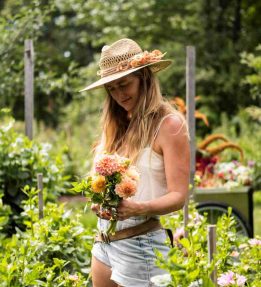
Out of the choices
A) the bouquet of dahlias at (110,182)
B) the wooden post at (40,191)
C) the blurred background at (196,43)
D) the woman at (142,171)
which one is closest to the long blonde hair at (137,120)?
the woman at (142,171)

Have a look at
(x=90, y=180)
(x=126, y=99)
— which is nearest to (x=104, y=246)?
(x=90, y=180)

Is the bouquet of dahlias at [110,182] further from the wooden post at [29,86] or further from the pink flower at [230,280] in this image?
the wooden post at [29,86]

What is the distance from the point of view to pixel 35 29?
249 inches

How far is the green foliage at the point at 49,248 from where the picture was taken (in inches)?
128

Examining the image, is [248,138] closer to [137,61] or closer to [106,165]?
[137,61]

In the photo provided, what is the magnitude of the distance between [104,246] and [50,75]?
12.2ft

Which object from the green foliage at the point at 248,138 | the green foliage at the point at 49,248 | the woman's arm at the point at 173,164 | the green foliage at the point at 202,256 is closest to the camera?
the green foliage at the point at 202,256

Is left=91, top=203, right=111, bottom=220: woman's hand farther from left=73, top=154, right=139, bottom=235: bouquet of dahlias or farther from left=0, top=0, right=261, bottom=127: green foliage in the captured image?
left=0, top=0, right=261, bottom=127: green foliage

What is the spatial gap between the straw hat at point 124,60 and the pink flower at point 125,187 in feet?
1.70

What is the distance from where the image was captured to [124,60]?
2883 millimetres

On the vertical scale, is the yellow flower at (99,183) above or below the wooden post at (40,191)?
above

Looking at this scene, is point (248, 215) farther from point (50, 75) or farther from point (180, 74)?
point (180, 74)

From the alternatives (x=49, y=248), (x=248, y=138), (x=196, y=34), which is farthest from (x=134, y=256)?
(x=196, y=34)

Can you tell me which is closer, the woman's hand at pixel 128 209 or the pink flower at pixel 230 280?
Result: the woman's hand at pixel 128 209
